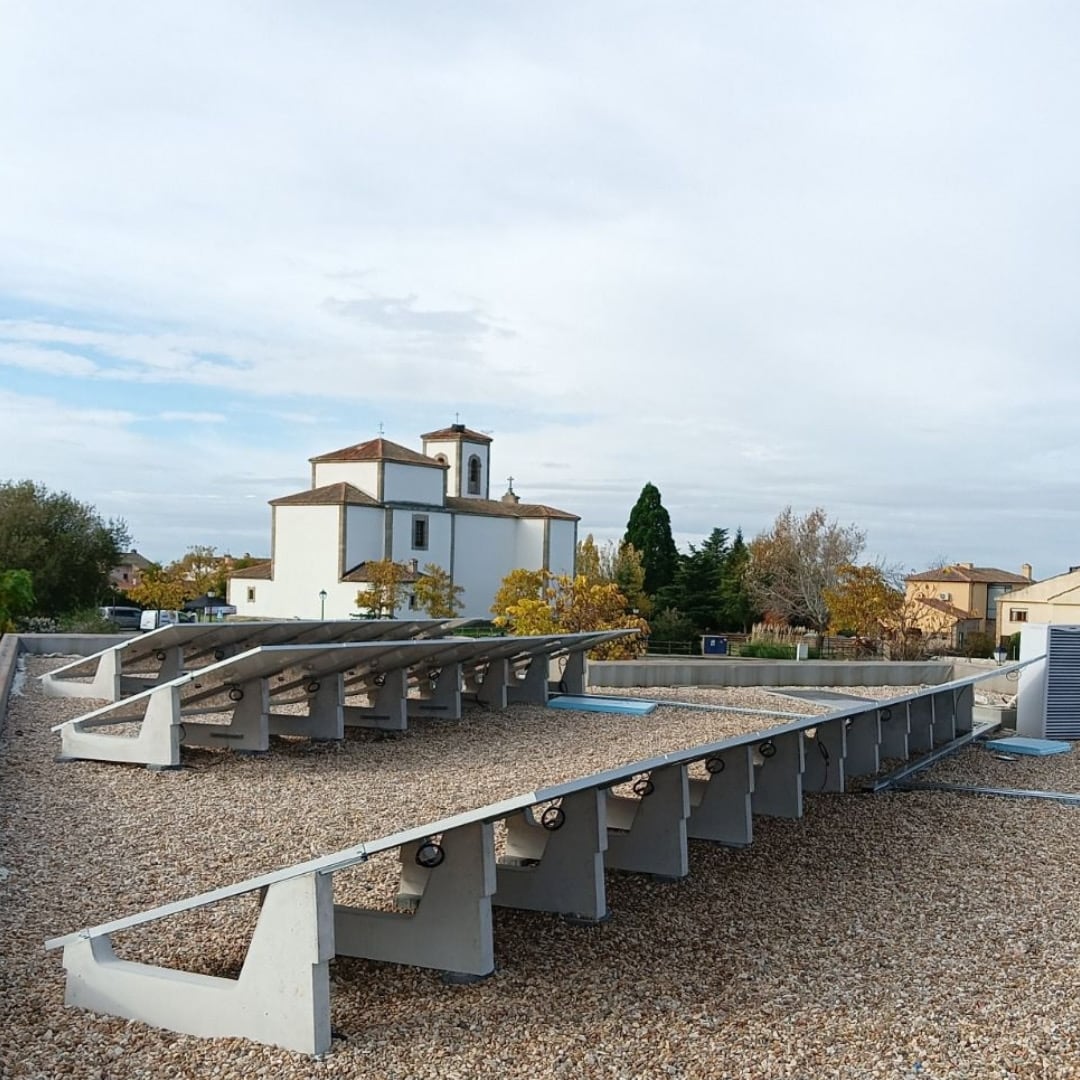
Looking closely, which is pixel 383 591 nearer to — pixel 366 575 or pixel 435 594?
pixel 366 575

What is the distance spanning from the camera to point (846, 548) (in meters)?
53.2

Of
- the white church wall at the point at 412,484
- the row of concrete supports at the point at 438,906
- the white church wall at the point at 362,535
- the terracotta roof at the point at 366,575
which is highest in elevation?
the white church wall at the point at 412,484

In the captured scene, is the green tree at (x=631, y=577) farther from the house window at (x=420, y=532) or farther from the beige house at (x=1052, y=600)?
the beige house at (x=1052, y=600)

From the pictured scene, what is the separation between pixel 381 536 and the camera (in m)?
57.3

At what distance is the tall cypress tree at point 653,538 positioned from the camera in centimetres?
6322

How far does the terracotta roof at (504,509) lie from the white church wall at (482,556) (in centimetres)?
31

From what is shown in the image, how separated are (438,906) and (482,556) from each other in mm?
57902

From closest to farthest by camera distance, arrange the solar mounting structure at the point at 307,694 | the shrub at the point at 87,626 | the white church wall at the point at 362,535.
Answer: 1. the solar mounting structure at the point at 307,694
2. the shrub at the point at 87,626
3. the white church wall at the point at 362,535

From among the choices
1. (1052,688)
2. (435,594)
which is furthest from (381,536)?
(1052,688)

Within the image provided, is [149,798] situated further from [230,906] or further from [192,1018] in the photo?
[192,1018]

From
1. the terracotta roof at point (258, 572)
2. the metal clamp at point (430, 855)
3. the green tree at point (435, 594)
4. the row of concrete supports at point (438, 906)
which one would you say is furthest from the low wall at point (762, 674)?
the terracotta roof at point (258, 572)

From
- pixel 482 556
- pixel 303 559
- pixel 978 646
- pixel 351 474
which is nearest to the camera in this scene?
pixel 978 646

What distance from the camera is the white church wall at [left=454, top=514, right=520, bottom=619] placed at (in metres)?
61.3

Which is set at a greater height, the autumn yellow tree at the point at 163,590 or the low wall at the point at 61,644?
the autumn yellow tree at the point at 163,590
